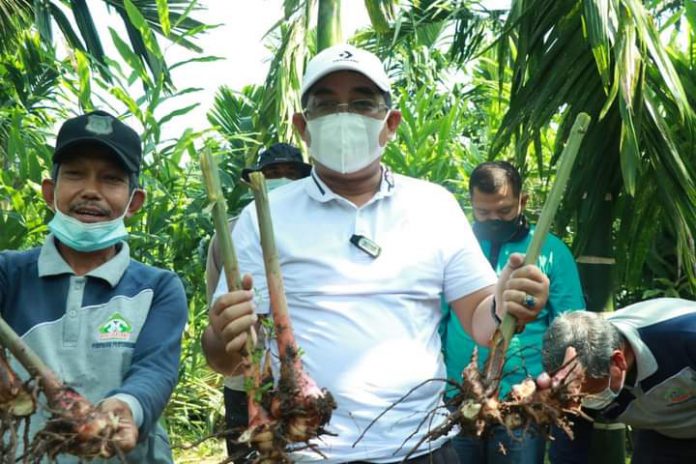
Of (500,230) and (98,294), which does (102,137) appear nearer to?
(98,294)

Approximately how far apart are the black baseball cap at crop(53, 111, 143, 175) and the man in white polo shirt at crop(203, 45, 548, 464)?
0.31 metres

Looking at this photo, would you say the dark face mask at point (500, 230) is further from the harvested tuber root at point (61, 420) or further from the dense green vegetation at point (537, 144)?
the harvested tuber root at point (61, 420)

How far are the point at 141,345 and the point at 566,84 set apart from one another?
312cm

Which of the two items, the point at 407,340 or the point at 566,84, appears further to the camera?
the point at 566,84

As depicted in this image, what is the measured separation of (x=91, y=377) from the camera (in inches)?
82.1

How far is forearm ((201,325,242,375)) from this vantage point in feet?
7.16

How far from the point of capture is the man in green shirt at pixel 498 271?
3807mm

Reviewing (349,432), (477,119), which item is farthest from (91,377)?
(477,119)

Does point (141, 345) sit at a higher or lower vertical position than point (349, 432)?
higher

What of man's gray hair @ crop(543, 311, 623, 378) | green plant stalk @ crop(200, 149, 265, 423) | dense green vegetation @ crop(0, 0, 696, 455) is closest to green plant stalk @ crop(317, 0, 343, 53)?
dense green vegetation @ crop(0, 0, 696, 455)

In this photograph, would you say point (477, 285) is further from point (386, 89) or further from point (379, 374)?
point (386, 89)

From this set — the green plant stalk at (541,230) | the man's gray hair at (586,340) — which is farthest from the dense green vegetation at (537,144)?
the green plant stalk at (541,230)

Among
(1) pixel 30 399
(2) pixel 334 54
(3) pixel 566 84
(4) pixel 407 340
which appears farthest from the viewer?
(3) pixel 566 84

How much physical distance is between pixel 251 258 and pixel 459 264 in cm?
49
